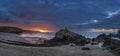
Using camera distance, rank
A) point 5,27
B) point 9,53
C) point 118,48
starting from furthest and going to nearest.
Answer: point 5,27 < point 118,48 < point 9,53

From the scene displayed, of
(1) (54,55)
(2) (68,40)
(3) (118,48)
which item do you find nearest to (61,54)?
(1) (54,55)

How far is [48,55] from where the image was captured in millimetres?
25594

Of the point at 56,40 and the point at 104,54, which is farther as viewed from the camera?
the point at 56,40

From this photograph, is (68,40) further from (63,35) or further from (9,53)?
(9,53)

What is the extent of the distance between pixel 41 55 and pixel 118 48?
33.2ft

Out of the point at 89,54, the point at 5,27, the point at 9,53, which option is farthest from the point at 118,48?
the point at 5,27

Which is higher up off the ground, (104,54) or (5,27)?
(5,27)

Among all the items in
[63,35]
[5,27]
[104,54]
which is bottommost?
[104,54]

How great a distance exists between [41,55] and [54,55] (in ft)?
4.84

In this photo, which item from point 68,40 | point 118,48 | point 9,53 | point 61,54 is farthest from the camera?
point 68,40

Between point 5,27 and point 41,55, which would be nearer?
point 41,55

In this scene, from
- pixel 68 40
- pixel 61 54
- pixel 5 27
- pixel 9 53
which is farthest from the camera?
pixel 5 27

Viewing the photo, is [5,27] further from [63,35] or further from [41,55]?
[41,55]

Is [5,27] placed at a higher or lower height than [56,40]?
higher
